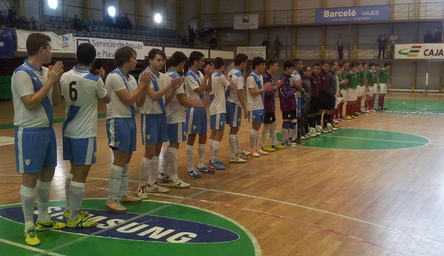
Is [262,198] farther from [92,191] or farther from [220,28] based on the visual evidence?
[220,28]

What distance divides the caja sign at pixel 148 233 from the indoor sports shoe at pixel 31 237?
0.27ft

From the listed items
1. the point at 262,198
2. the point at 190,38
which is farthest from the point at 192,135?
the point at 190,38

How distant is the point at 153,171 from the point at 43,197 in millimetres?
1790

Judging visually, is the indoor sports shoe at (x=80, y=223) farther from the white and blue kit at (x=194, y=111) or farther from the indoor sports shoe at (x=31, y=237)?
the white and blue kit at (x=194, y=111)

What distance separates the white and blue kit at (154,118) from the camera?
5609 mm

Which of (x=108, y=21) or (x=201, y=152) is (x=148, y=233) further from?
(x=108, y=21)

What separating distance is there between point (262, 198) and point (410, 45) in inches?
924

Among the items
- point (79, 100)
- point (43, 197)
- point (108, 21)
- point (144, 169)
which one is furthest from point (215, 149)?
point (108, 21)

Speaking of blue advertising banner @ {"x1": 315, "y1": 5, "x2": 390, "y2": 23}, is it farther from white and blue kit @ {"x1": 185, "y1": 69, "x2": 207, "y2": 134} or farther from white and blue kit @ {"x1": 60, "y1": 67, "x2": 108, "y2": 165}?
white and blue kit @ {"x1": 60, "y1": 67, "x2": 108, "y2": 165}

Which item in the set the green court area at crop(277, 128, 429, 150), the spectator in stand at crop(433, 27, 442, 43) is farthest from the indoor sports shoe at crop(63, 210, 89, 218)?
the spectator in stand at crop(433, 27, 442, 43)

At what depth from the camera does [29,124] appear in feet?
13.3

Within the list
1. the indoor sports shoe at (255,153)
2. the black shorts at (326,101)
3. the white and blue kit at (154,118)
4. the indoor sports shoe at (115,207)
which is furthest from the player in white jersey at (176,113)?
the black shorts at (326,101)

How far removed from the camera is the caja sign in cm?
409

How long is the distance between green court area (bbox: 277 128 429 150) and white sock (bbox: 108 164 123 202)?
5.66 metres
